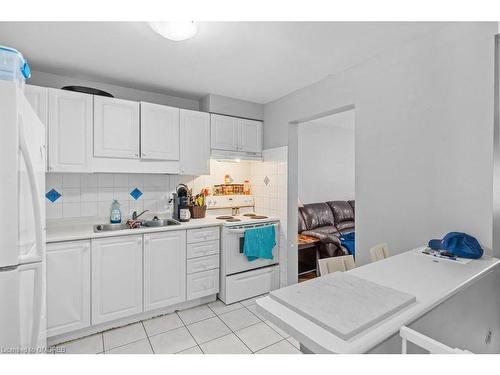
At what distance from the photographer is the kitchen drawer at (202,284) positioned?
262 centimetres

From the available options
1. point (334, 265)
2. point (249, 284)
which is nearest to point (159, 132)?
point (249, 284)

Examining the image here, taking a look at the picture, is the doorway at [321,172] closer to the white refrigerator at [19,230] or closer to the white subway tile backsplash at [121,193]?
the white subway tile backsplash at [121,193]

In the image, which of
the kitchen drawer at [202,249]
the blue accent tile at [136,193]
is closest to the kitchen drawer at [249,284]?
the kitchen drawer at [202,249]

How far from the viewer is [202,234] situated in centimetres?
269

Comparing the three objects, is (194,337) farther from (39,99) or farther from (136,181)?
(39,99)

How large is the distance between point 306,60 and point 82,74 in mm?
2122

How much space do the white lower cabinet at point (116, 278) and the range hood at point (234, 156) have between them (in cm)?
128

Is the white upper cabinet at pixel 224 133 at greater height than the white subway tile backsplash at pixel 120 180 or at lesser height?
greater

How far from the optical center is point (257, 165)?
3570mm

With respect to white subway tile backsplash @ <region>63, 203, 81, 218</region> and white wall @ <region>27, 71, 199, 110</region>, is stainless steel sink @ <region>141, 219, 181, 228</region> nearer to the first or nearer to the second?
white subway tile backsplash @ <region>63, 203, 81, 218</region>

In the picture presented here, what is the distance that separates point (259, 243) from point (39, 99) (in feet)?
7.95

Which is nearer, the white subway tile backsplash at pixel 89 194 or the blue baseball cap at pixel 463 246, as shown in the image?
the blue baseball cap at pixel 463 246
